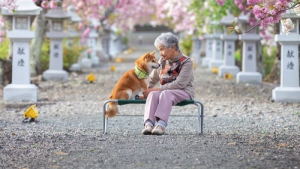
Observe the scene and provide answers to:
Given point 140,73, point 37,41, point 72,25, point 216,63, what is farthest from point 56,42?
point 140,73

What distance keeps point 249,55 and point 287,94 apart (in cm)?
540

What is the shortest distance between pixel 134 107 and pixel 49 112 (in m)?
1.77

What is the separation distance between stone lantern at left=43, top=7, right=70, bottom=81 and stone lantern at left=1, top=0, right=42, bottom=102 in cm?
610

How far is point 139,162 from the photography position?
21.6ft

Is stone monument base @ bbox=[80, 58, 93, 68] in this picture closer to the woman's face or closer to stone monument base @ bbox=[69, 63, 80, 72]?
stone monument base @ bbox=[69, 63, 80, 72]

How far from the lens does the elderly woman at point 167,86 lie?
809 cm

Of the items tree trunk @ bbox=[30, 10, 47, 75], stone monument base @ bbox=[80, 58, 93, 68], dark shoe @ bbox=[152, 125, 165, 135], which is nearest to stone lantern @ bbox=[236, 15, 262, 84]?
tree trunk @ bbox=[30, 10, 47, 75]

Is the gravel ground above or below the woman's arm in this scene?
below

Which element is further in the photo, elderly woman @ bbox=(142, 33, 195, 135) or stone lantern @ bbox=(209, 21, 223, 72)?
stone lantern @ bbox=(209, 21, 223, 72)

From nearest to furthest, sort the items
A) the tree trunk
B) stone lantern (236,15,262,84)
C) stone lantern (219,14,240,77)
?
stone lantern (236,15,262,84), the tree trunk, stone lantern (219,14,240,77)

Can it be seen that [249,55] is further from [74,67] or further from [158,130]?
[158,130]

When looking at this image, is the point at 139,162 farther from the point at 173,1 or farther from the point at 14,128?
the point at 173,1

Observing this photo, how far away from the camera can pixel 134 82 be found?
8375mm

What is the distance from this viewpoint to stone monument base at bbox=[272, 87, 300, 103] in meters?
13.0
